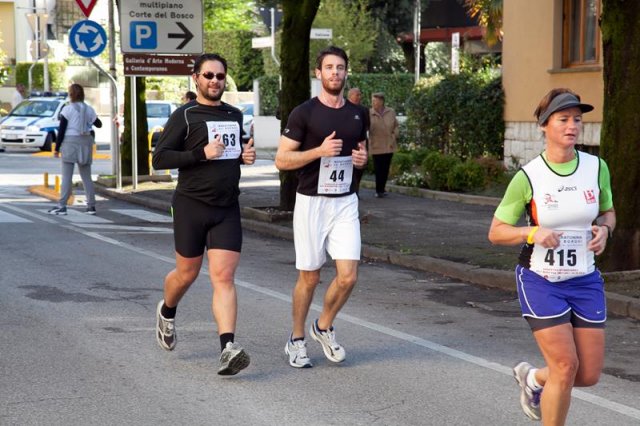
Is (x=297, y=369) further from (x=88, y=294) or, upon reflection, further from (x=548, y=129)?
(x=88, y=294)

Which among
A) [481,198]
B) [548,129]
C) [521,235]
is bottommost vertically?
[481,198]

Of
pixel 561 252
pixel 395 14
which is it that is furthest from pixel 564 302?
pixel 395 14

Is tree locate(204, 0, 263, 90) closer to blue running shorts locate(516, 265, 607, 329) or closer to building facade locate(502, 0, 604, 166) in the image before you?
building facade locate(502, 0, 604, 166)

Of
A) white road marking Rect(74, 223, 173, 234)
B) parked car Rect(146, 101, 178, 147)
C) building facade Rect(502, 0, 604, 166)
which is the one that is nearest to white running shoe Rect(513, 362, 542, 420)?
white road marking Rect(74, 223, 173, 234)

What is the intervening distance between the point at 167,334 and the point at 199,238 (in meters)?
0.74

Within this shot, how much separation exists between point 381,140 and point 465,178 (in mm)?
1600

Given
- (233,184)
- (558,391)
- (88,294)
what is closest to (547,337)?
(558,391)

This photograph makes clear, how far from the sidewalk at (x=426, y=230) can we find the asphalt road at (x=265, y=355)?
284 mm

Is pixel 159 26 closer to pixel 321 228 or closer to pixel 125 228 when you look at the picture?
pixel 125 228

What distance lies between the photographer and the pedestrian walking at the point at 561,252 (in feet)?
17.8

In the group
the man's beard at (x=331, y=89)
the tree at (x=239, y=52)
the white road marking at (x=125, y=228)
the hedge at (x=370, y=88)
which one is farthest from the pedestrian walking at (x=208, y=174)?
the tree at (x=239, y=52)

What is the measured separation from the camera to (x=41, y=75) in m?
63.1

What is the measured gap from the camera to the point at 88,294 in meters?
10.4

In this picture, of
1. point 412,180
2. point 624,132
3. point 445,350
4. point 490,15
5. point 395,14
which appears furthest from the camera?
point 395,14
